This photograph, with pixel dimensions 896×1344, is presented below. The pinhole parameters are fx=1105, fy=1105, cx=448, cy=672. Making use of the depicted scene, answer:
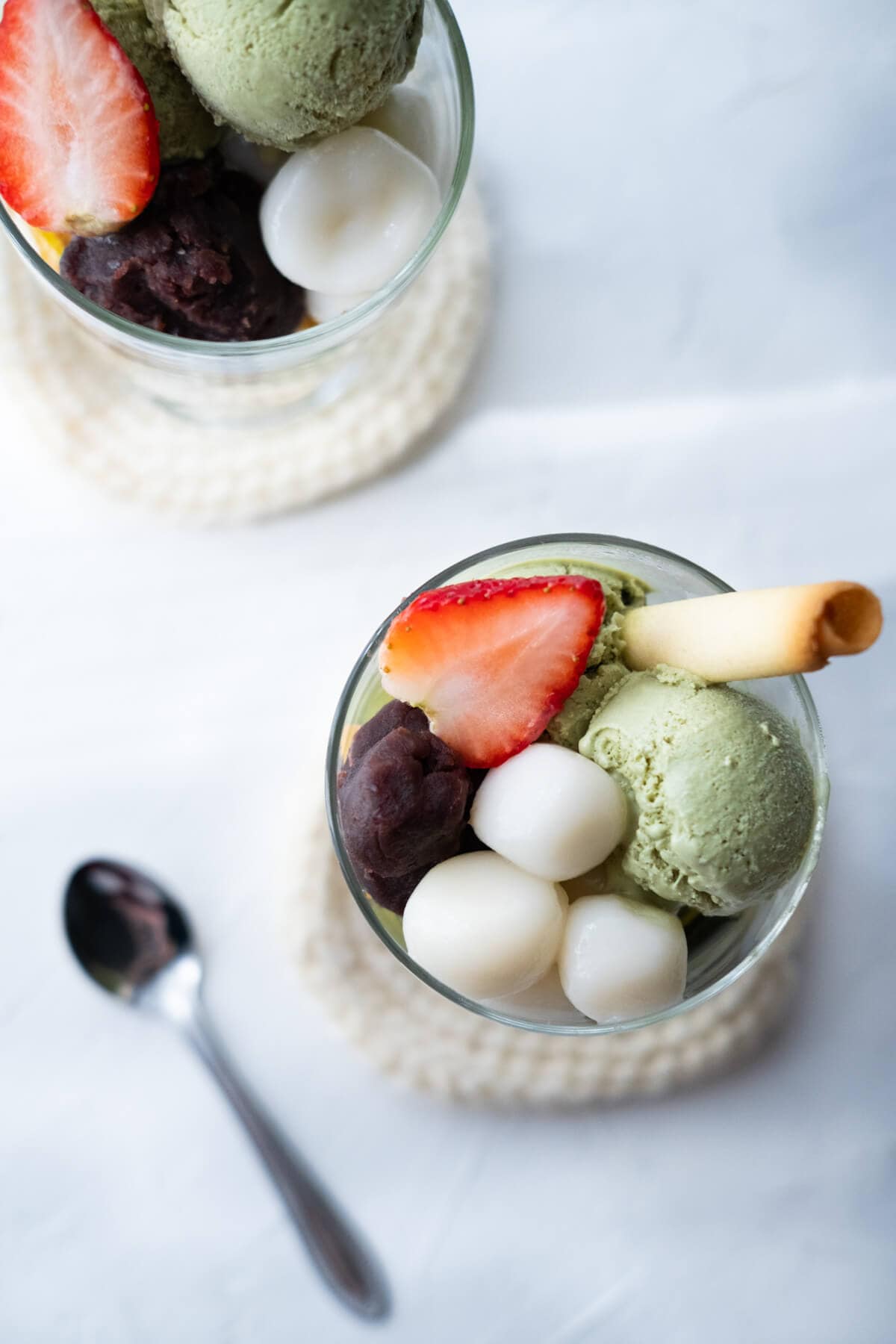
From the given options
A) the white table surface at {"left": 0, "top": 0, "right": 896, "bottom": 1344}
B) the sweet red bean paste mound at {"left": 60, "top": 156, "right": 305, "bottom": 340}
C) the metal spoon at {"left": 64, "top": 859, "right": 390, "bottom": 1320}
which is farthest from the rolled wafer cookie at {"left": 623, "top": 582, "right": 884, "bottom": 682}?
the metal spoon at {"left": 64, "top": 859, "right": 390, "bottom": 1320}

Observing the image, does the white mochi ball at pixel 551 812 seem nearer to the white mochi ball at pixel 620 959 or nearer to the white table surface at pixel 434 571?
the white mochi ball at pixel 620 959

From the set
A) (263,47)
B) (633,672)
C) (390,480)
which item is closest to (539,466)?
(390,480)

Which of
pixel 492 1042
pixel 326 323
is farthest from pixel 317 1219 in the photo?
pixel 326 323

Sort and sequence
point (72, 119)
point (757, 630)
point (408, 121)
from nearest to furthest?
point (757, 630)
point (72, 119)
point (408, 121)

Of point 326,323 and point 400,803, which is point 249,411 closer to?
point 326,323

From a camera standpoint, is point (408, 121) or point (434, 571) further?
point (434, 571)

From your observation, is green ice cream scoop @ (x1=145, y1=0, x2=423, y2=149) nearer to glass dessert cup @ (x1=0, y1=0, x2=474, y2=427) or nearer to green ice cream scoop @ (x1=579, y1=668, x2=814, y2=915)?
glass dessert cup @ (x1=0, y1=0, x2=474, y2=427)
